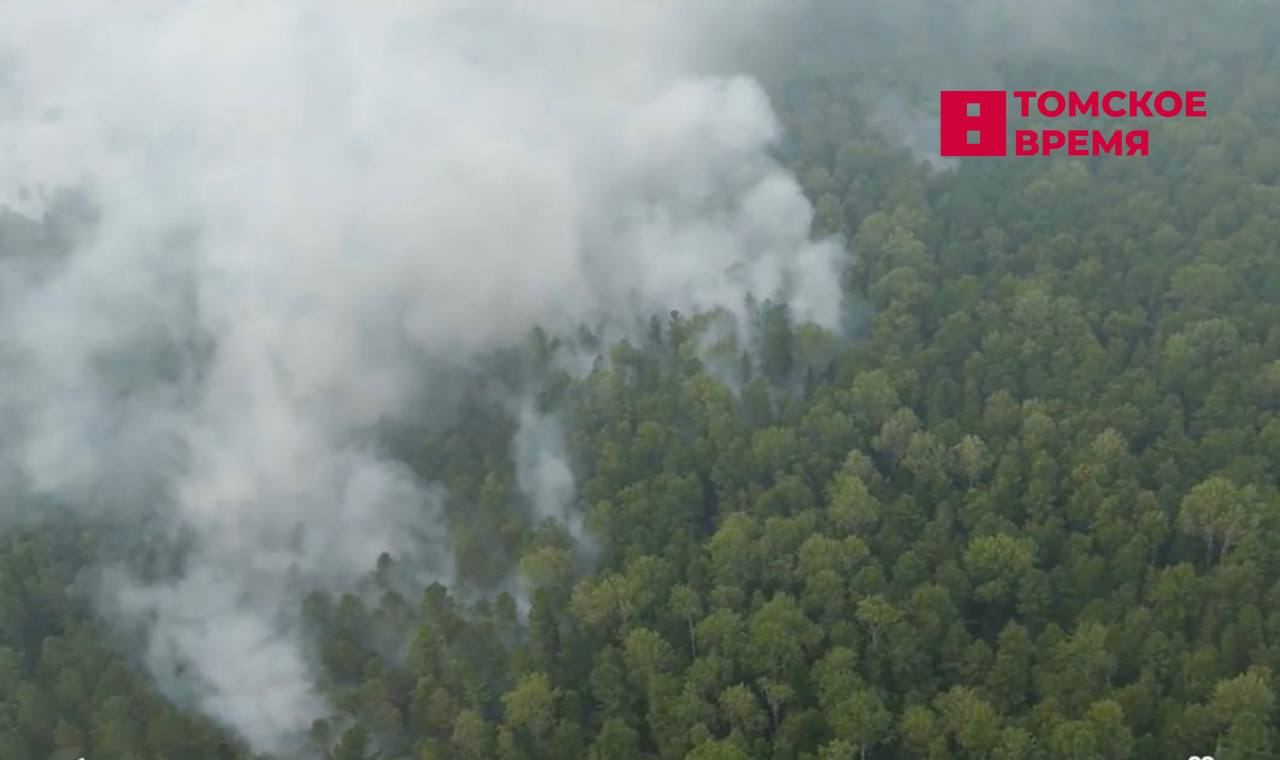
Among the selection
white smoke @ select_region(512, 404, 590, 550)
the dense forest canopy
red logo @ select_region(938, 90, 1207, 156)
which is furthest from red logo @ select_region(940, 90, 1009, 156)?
white smoke @ select_region(512, 404, 590, 550)

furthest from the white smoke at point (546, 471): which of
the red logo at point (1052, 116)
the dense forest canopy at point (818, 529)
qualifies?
the red logo at point (1052, 116)

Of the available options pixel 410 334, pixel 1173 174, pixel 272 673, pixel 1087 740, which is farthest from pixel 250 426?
pixel 1173 174

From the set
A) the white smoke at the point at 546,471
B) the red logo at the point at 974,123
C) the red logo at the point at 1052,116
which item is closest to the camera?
the white smoke at the point at 546,471

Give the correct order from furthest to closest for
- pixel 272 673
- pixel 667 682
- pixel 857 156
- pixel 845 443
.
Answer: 1. pixel 857 156
2. pixel 845 443
3. pixel 272 673
4. pixel 667 682

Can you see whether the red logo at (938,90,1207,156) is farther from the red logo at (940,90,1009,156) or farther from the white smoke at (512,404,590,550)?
the white smoke at (512,404,590,550)

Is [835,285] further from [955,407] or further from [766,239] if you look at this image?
[955,407]

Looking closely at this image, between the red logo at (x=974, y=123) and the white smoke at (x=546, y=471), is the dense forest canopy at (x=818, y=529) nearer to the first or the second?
the white smoke at (x=546, y=471)

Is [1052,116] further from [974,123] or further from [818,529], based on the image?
[818,529]
